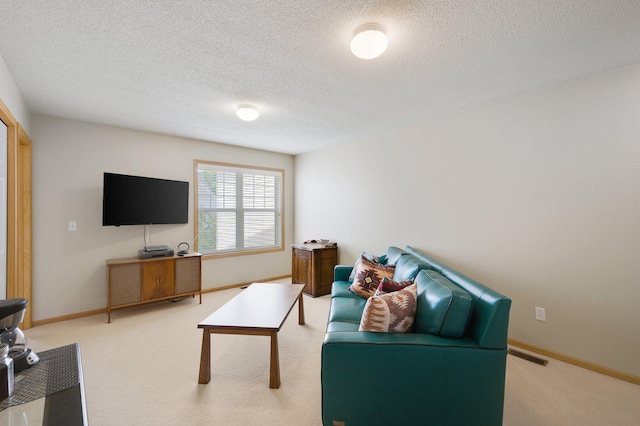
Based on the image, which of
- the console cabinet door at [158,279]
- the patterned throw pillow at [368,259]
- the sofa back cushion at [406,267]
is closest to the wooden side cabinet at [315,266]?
the patterned throw pillow at [368,259]

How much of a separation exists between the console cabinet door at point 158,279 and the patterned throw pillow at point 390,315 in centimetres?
310

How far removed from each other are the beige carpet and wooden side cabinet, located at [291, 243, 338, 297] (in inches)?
47.0

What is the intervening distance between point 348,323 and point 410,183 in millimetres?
2190

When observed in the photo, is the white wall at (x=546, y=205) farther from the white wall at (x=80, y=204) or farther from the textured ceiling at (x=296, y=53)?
the white wall at (x=80, y=204)

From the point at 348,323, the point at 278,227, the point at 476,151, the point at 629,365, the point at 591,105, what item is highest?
the point at 591,105

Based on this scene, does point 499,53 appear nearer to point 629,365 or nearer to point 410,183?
point 410,183

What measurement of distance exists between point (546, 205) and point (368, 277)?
1.82 metres

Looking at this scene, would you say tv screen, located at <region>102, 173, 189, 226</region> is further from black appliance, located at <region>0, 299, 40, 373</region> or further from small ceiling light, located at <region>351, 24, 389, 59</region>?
small ceiling light, located at <region>351, 24, 389, 59</region>

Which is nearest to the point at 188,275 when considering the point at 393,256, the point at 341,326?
the point at 341,326

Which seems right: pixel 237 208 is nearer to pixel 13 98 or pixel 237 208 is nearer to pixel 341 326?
pixel 13 98

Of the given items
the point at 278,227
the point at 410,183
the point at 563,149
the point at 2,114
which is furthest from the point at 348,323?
the point at 278,227

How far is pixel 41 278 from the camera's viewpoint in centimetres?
324

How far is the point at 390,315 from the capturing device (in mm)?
1662

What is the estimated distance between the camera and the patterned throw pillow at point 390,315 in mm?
1647
